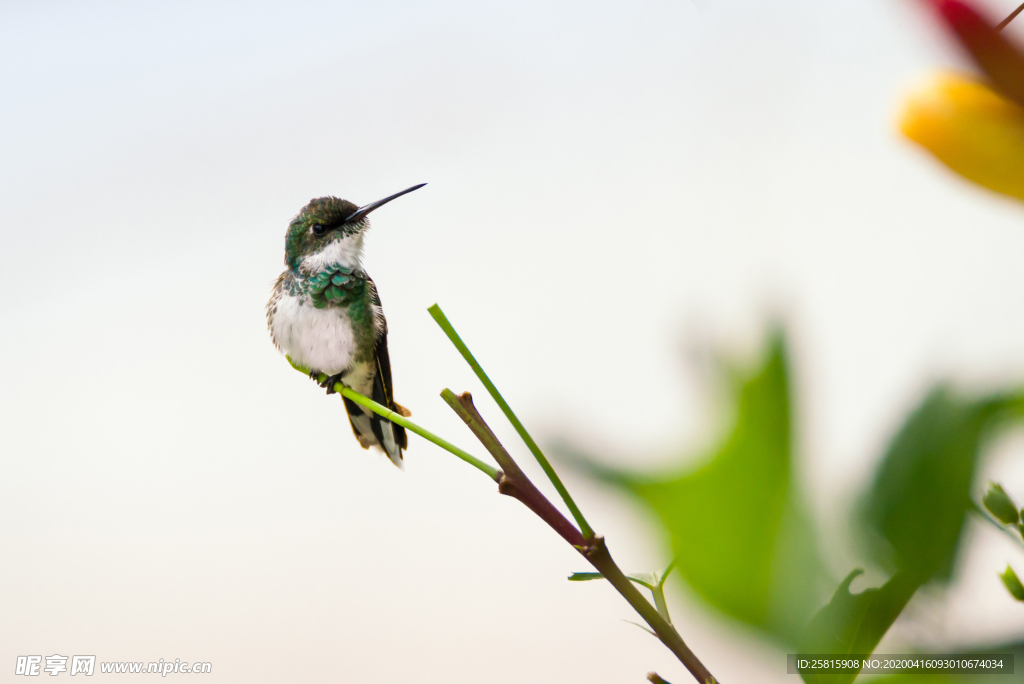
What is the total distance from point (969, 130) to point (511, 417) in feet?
0.34

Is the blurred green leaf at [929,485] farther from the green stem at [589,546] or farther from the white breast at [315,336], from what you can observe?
the white breast at [315,336]

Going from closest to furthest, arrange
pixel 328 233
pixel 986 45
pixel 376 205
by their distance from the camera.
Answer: pixel 986 45 → pixel 376 205 → pixel 328 233

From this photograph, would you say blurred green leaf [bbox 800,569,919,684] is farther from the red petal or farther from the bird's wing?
the bird's wing

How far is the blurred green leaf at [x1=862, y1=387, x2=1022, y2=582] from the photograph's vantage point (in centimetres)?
13

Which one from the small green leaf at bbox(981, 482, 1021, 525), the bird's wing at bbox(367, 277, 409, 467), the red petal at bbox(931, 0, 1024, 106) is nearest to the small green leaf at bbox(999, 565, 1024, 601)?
the small green leaf at bbox(981, 482, 1021, 525)

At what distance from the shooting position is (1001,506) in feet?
0.59

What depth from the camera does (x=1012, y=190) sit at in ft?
0.43

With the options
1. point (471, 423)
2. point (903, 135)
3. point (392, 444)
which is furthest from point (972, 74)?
point (392, 444)

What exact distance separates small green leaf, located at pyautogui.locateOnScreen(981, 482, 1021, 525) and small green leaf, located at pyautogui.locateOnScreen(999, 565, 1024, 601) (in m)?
0.02

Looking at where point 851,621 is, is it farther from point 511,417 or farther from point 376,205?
point 376,205

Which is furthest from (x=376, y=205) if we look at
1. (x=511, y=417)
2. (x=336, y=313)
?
(x=511, y=417)

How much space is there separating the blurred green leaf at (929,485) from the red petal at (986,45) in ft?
0.20

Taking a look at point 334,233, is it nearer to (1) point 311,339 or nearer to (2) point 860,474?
(1) point 311,339

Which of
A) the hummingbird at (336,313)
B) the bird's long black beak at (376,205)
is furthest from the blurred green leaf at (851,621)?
the hummingbird at (336,313)
